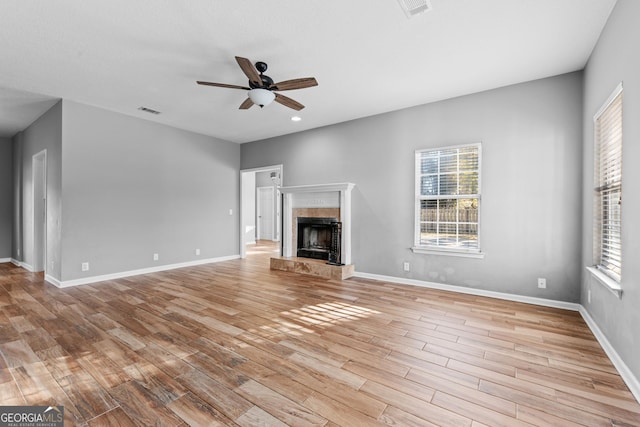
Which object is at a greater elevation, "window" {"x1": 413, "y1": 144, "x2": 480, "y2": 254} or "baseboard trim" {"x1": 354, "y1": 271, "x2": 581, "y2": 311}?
"window" {"x1": 413, "y1": 144, "x2": 480, "y2": 254}

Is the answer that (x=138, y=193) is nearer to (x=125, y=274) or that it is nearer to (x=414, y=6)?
(x=125, y=274)

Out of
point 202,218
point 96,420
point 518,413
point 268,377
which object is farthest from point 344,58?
point 202,218

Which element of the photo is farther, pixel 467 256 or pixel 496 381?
pixel 467 256

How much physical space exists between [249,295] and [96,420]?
94.2 inches

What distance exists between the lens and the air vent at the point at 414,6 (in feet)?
7.52

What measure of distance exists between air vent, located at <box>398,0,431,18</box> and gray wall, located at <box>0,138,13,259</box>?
8544mm

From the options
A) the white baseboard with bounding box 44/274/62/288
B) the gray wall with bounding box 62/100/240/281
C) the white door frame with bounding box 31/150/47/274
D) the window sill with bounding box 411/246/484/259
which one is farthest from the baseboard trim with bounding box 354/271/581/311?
the white door frame with bounding box 31/150/47/274

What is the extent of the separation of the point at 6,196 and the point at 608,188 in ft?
33.4

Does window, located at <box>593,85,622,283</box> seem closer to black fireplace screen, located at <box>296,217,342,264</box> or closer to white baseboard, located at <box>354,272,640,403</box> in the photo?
white baseboard, located at <box>354,272,640,403</box>

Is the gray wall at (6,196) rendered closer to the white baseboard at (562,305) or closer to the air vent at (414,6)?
the white baseboard at (562,305)

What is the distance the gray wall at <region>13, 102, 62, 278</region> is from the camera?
448cm

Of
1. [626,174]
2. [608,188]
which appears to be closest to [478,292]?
[608,188]

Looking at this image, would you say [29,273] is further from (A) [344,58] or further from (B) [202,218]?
(A) [344,58]

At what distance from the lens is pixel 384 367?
7.01 ft
